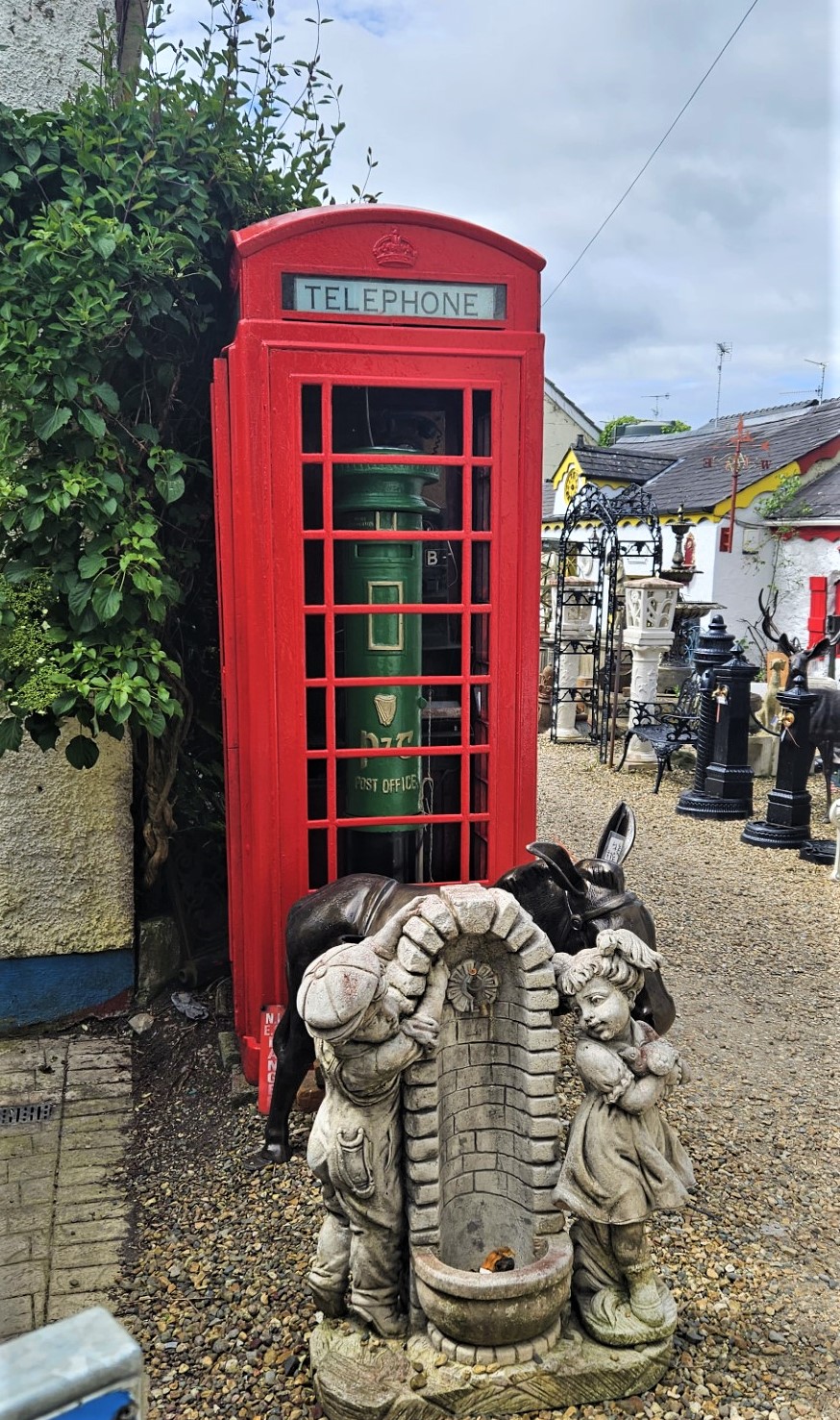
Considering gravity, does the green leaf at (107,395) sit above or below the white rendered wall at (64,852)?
above

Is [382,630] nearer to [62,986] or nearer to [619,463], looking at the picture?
[62,986]

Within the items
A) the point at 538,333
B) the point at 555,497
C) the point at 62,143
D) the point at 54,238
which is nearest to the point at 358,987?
the point at 538,333

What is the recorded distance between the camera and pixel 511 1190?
2467 millimetres

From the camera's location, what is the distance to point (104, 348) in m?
3.74

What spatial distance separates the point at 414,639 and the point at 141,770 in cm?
145

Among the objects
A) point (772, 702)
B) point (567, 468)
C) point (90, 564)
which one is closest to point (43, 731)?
point (90, 564)

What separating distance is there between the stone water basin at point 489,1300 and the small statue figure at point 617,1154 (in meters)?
0.14

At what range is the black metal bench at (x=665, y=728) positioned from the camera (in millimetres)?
9453

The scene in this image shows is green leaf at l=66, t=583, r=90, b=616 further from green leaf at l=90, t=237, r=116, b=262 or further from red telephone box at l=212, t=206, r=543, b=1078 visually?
green leaf at l=90, t=237, r=116, b=262

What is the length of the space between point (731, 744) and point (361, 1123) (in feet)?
22.5

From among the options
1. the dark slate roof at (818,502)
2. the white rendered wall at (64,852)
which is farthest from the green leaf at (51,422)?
the dark slate roof at (818,502)

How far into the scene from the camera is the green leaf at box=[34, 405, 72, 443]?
11.5 feet

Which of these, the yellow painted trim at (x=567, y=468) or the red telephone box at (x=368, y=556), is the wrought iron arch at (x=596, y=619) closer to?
the yellow painted trim at (x=567, y=468)

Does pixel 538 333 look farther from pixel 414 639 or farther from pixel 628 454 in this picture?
pixel 628 454
